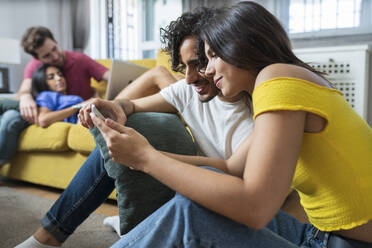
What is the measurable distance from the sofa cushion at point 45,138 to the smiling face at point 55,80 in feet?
1.10

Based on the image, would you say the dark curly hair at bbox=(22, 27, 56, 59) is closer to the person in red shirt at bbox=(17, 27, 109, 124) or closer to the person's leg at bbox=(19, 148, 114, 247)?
the person in red shirt at bbox=(17, 27, 109, 124)

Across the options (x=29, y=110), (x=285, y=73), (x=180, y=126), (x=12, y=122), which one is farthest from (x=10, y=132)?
(x=285, y=73)

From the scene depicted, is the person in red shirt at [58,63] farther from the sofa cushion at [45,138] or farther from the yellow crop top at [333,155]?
the yellow crop top at [333,155]

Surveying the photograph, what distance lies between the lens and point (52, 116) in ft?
6.57

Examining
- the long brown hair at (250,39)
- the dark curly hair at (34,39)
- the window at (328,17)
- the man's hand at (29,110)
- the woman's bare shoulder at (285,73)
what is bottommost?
the man's hand at (29,110)

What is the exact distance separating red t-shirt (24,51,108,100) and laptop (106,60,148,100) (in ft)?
2.32

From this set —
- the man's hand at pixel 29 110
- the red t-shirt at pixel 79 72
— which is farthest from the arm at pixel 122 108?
the red t-shirt at pixel 79 72

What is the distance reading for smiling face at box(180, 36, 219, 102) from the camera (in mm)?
1026

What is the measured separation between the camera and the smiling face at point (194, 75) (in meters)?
1.03

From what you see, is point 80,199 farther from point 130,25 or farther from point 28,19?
point 130,25

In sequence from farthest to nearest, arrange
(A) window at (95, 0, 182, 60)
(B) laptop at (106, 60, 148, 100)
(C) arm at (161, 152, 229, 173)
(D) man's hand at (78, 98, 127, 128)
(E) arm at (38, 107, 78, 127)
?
1. (A) window at (95, 0, 182, 60)
2. (E) arm at (38, 107, 78, 127)
3. (B) laptop at (106, 60, 148, 100)
4. (D) man's hand at (78, 98, 127, 128)
5. (C) arm at (161, 152, 229, 173)

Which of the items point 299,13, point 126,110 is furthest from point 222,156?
point 299,13

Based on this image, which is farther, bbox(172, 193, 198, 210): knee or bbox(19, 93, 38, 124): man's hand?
bbox(19, 93, 38, 124): man's hand

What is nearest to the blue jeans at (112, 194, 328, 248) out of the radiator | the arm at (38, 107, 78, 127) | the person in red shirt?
the arm at (38, 107, 78, 127)
